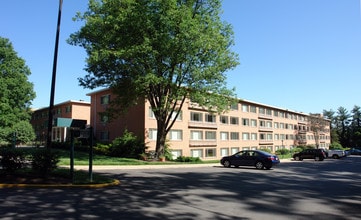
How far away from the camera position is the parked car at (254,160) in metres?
22.4

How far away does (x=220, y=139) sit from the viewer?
48.0m

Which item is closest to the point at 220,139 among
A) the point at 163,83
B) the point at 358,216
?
the point at 163,83

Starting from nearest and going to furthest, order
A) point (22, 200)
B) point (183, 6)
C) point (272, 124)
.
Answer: point (22, 200), point (183, 6), point (272, 124)

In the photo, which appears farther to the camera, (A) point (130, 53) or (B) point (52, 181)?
(A) point (130, 53)

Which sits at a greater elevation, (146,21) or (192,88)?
(146,21)

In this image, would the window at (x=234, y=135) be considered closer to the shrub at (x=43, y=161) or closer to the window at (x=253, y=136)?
the window at (x=253, y=136)

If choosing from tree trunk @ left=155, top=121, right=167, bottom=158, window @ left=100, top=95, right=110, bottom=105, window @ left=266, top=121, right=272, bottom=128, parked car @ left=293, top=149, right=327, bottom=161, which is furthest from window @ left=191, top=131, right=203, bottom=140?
window @ left=266, top=121, right=272, bottom=128

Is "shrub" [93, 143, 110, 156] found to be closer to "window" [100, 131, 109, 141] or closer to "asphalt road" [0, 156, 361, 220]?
"window" [100, 131, 109, 141]

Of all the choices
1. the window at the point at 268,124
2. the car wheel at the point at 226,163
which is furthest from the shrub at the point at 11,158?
the window at the point at 268,124

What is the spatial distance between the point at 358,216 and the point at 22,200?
8875mm

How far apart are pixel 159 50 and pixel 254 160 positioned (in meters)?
11.3

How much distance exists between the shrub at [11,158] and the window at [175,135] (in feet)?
86.1

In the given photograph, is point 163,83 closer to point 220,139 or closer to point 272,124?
point 220,139

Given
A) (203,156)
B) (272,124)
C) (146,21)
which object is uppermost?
(146,21)
